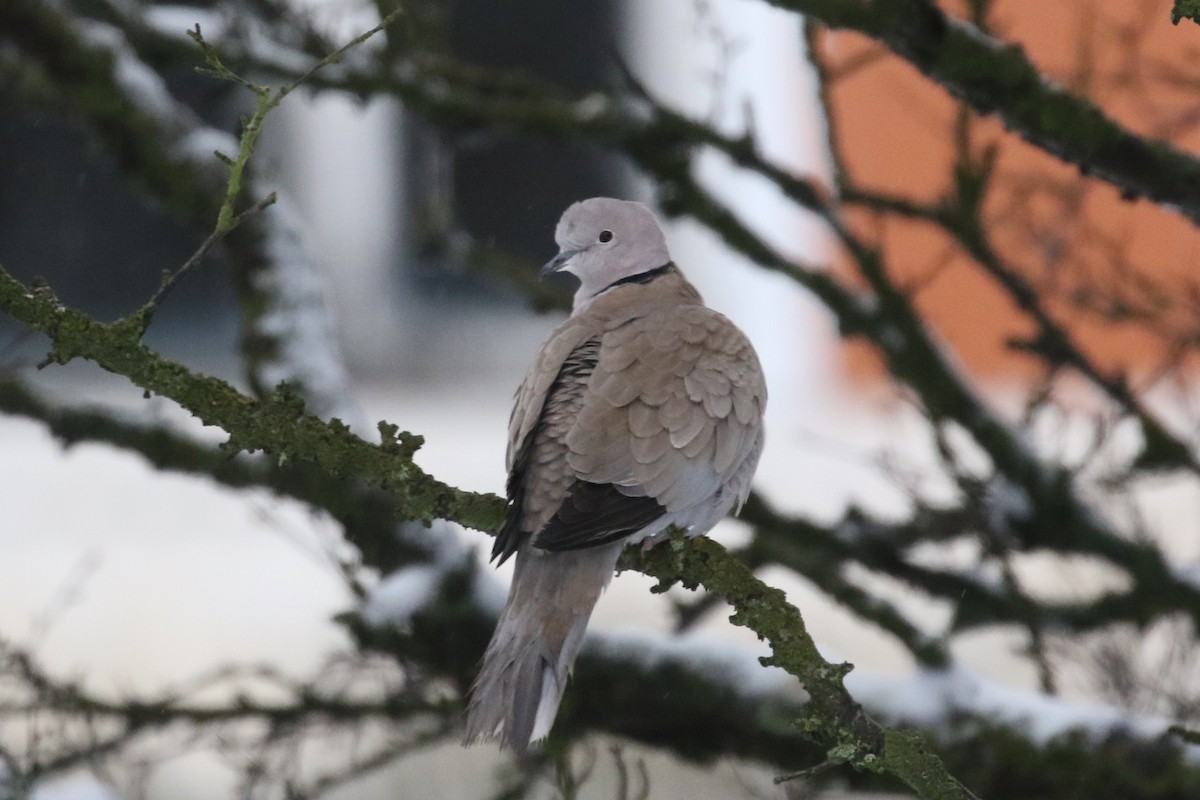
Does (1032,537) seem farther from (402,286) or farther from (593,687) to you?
(402,286)

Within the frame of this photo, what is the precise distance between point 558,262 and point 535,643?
769mm

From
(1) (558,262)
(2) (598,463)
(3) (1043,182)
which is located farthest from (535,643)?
(3) (1043,182)

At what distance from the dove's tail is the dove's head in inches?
24.8

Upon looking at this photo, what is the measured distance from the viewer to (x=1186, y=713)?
320cm

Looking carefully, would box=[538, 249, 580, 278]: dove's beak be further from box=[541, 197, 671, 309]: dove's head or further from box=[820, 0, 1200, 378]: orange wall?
box=[820, 0, 1200, 378]: orange wall

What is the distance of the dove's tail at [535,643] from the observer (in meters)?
1.93

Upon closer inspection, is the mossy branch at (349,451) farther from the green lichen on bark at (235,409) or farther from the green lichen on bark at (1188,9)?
the green lichen on bark at (1188,9)

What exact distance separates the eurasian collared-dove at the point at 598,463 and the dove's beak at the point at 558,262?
145 mm

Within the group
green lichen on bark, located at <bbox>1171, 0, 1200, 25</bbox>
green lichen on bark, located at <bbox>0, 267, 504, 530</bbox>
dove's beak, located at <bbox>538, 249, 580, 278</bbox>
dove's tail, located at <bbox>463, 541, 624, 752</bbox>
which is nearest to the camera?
green lichen on bark, located at <bbox>1171, 0, 1200, 25</bbox>

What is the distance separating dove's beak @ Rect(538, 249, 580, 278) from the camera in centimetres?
253

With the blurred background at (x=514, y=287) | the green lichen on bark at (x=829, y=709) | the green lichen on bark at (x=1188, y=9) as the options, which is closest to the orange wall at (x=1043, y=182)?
the blurred background at (x=514, y=287)

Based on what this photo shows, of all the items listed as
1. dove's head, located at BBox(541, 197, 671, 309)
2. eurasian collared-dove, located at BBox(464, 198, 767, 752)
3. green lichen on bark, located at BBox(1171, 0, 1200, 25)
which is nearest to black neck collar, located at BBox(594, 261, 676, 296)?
dove's head, located at BBox(541, 197, 671, 309)

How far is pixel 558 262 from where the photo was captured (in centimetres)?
257

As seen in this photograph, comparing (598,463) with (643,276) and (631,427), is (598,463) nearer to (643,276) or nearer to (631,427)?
(631,427)
